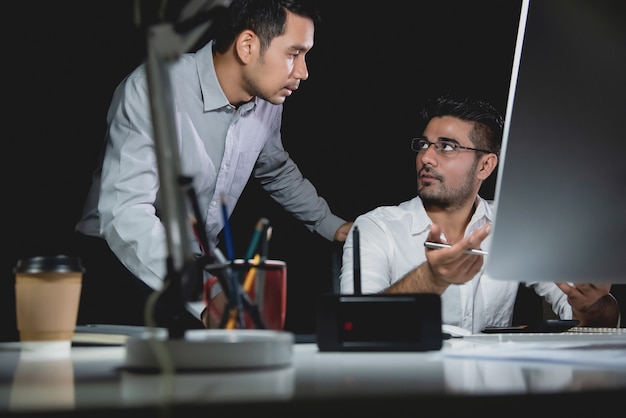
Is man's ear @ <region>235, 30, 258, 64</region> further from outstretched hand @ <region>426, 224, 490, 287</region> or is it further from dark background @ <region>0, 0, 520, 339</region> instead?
outstretched hand @ <region>426, 224, 490, 287</region>

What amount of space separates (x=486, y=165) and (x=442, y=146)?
205 millimetres

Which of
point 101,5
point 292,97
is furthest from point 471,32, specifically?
point 101,5

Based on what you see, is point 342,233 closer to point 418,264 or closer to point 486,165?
point 418,264

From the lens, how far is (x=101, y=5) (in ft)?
7.89

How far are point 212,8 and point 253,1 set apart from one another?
6.35 feet

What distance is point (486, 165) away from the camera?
256cm

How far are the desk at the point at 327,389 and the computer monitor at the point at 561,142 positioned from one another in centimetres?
16

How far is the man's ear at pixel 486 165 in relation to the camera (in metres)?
2.54

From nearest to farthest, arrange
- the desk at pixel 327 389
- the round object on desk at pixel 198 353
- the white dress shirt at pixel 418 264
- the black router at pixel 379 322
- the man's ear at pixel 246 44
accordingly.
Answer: the desk at pixel 327 389 < the round object on desk at pixel 198 353 < the black router at pixel 379 322 < the white dress shirt at pixel 418 264 < the man's ear at pixel 246 44

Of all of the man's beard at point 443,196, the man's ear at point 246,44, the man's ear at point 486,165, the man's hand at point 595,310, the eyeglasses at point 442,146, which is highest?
the man's ear at point 246,44

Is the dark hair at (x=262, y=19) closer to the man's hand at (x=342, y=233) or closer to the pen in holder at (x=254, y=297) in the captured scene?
the man's hand at (x=342, y=233)

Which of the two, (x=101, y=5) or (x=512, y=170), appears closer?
(x=512, y=170)

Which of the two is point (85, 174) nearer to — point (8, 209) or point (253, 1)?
point (8, 209)

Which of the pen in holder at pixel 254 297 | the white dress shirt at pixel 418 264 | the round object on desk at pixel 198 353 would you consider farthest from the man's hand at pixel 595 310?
the round object on desk at pixel 198 353
